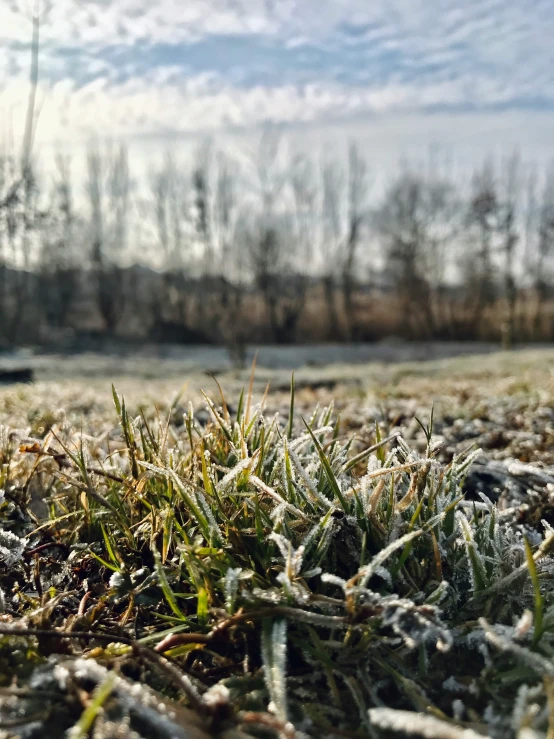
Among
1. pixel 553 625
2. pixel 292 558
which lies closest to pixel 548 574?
pixel 553 625

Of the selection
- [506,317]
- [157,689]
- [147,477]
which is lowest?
[157,689]

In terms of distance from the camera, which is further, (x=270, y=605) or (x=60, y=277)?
(x=60, y=277)

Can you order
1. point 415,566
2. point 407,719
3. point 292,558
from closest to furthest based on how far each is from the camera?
point 407,719, point 292,558, point 415,566

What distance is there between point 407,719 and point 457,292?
3330cm

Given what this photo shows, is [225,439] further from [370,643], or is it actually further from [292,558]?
[370,643]

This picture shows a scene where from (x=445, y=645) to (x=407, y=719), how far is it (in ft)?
0.76

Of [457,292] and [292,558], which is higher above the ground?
[457,292]

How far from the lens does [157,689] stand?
100 cm

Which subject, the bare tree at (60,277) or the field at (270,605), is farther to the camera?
the bare tree at (60,277)

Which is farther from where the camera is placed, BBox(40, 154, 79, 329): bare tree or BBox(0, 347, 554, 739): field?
BBox(40, 154, 79, 329): bare tree

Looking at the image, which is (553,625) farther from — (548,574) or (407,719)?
(407,719)

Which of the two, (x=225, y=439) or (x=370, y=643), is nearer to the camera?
(x=370, y=643)

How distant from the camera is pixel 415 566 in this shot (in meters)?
1.22

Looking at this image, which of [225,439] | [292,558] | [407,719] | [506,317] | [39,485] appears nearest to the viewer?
[407,719]
